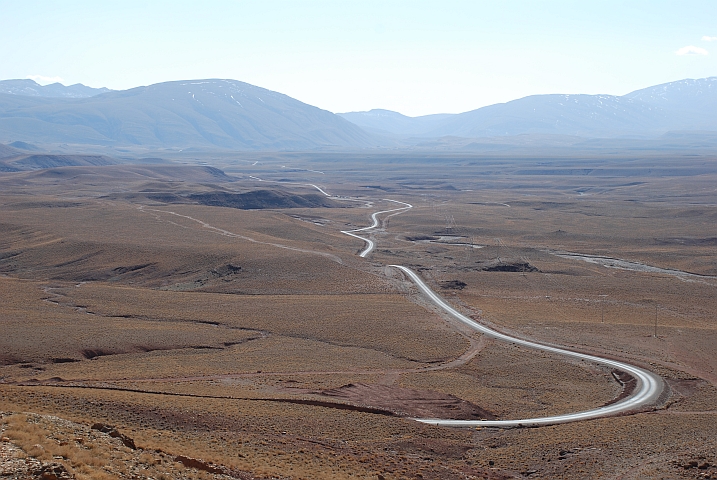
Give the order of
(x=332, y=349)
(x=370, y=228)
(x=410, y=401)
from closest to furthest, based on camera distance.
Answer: (x=410, y=401), (x=332, y=349), (x=370, y=228)

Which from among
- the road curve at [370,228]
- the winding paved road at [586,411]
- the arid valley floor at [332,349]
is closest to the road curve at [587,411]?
the winding paved road at [586,411]

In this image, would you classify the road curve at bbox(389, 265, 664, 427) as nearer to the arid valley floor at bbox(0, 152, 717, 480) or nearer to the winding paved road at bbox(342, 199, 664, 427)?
the winding paved road at bbox(342, 199, 664, 427)

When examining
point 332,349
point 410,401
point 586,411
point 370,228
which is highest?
point 370,228

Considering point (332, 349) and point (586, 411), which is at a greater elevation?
point (586, 411)

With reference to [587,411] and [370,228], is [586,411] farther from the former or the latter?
[370,228]

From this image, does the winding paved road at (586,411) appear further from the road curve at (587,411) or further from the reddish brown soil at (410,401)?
the reddish brown soil at (410,401)

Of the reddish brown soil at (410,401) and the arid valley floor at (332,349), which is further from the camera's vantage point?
the reddish brown soil at (410,401)

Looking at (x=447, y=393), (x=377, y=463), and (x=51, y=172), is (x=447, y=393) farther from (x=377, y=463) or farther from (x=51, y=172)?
(x=51, y=172)

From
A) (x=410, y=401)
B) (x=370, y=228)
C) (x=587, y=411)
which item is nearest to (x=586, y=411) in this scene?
(x=587, y=411)
